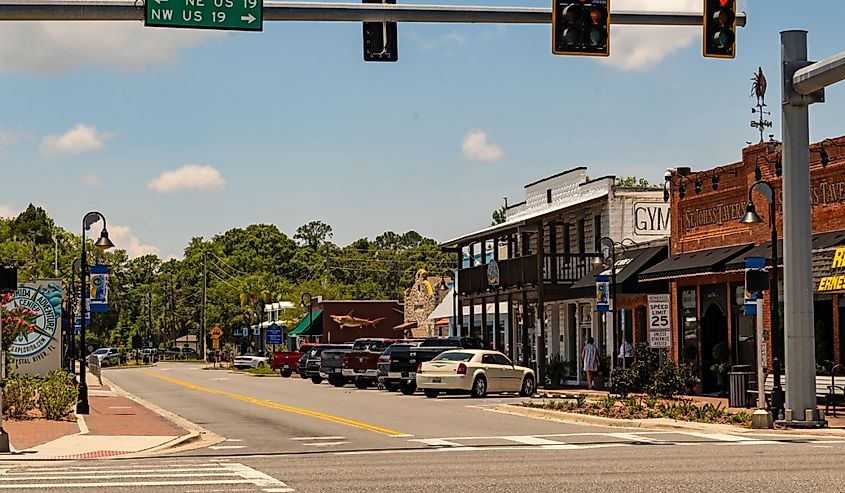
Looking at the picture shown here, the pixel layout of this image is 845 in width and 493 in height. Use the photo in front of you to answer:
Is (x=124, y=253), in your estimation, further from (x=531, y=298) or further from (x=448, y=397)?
(x=448, y=397)

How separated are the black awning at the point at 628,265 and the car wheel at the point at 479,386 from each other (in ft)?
17.1

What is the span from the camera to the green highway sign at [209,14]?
52.5 feet

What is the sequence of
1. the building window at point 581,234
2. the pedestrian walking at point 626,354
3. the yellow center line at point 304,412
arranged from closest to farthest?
the yellow center line at point 304,412 → the pedestrian walking at point 626,354 → the building window at point 581,234

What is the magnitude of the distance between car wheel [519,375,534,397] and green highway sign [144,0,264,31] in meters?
25.0

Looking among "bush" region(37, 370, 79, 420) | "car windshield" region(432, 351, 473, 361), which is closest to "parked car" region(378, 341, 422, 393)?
"car windshield" region(432, 351, 473, 361)

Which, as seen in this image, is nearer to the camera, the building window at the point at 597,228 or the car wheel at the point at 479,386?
the car wheel at the point at 479,386

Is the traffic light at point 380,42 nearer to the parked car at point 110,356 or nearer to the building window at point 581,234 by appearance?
the building window at point 581,234

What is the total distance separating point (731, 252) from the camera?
3406cm

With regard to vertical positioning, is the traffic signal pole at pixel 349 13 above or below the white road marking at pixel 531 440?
above

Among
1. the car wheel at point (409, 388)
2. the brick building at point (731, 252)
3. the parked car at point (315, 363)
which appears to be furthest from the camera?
the parked car at point (315, 363)

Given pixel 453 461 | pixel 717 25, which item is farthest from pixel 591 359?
pixel 717 25

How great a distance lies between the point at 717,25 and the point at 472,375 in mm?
22951

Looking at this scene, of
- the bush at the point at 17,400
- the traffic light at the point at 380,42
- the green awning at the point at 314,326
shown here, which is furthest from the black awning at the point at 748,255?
the green awning at the point at 314,326

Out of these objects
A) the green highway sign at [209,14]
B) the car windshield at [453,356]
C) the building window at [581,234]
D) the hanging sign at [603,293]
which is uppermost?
the green highway sign at [209,14]
